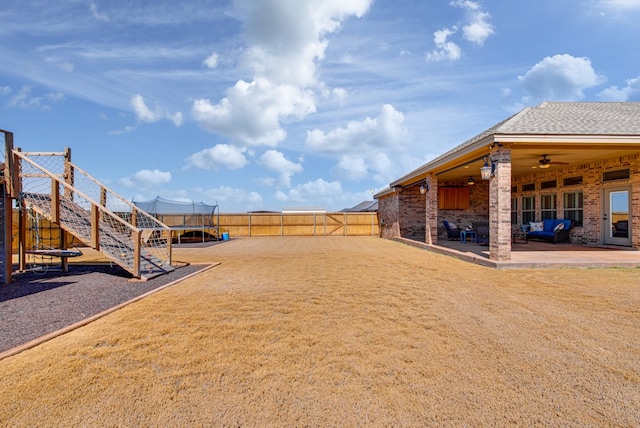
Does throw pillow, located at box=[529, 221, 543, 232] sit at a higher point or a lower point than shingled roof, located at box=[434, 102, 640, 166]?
lower

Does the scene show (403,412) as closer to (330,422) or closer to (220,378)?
(330,422)

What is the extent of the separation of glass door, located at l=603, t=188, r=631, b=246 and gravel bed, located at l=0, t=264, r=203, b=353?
40.4 feet

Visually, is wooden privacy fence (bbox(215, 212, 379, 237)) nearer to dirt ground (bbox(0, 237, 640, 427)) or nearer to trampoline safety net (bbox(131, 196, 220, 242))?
trampoline safety net (bbox(131, 196, 220, 242))

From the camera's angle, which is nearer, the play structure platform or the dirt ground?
the dirt ground

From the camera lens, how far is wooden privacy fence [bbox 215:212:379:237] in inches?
797

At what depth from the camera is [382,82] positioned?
1206 centimetres

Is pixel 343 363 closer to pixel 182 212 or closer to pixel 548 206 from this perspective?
pixel 548 206

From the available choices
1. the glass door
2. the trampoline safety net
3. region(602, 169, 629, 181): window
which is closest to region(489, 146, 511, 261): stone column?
region(602, 169, 629, 181): window

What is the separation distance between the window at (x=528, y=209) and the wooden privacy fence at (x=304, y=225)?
835cm

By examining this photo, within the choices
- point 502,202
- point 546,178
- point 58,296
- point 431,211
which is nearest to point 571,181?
point 546,178

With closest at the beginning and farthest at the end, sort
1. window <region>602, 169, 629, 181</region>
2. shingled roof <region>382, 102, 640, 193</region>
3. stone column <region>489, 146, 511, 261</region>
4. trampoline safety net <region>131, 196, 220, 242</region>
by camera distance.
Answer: stone column <region>489, 146, 511, 261</region>, shingled roof <region>382, 102, 640, 193</region>, window <region>602, 169, 629, 181</region>, trampoline safety net <region>131, 196, 220, 242</region>

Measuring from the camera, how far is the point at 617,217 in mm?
9672

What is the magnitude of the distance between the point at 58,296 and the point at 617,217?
46.7 ft

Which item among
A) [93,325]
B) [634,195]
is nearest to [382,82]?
[634,195]
